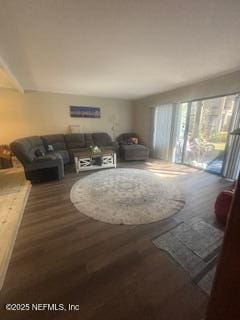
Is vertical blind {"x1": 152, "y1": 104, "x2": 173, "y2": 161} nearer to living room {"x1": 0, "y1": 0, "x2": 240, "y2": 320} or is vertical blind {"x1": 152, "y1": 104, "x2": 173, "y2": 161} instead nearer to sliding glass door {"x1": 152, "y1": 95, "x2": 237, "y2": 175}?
sliding glass door {"x1": 152, "y1": 95, "x2": 237, "y2": 175}

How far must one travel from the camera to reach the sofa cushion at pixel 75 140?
5164 millimetres

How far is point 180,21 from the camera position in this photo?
5.10 ft

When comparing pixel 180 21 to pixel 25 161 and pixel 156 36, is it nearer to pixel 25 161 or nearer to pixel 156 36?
pixel 156 36

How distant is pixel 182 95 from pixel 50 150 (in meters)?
4.22

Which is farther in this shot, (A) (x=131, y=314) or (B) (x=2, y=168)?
(B) (x=2, y=168)

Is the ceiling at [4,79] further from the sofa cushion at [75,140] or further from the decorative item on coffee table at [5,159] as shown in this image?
the sofa cushion at [75,140]

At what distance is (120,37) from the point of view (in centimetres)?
186

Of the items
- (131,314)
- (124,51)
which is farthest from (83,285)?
(124,51)

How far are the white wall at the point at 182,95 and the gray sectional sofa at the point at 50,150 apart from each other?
1594mm

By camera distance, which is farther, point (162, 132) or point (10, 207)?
point (162, 132)

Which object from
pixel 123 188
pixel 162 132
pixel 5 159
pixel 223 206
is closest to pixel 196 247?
pixel 223 206

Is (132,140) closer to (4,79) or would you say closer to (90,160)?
(90,160)

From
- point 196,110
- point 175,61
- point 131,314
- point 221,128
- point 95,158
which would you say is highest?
point 175,61

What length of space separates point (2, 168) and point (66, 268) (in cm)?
401
